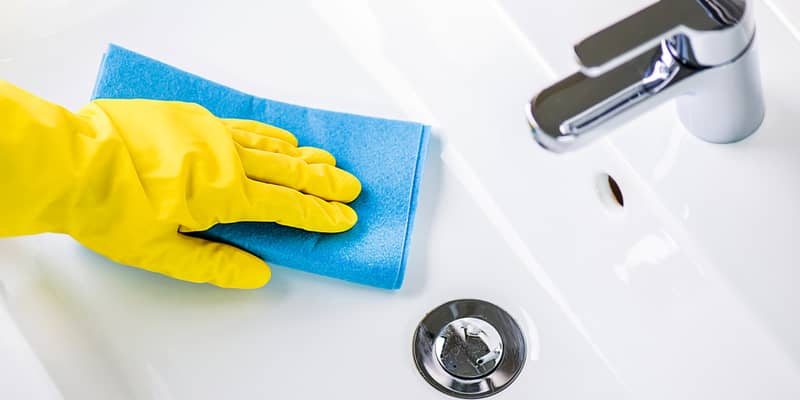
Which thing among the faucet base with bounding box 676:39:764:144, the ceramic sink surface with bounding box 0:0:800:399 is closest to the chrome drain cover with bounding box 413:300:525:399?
the ceramic sink surface with bounding box 0:0:800:399

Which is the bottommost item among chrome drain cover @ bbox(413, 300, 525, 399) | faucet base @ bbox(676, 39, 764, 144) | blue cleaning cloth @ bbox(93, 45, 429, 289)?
chrome drain cover @ bbox(413, 300, 525, 399)

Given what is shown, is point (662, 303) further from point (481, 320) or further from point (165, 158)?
point (165, 158)

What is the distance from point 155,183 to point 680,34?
0.38m

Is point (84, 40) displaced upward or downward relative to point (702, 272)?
upward

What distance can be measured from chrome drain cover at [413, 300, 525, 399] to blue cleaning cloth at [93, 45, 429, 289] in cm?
5

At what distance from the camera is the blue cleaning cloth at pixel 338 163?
67 cm

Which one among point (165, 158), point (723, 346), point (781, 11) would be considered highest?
point (165, 158)

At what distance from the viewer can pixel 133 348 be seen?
2.17 ft

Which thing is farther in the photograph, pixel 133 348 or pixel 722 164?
pixel 133 348

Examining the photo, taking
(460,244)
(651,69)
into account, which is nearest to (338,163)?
(460,244)

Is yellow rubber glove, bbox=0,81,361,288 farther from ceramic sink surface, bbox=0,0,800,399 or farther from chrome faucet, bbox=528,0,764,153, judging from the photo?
chrome faucet, bbox=528,0,764,153

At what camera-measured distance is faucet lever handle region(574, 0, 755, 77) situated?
1.44ft

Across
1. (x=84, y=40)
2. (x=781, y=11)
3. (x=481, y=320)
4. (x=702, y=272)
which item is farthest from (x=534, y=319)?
(x=84, y=40)

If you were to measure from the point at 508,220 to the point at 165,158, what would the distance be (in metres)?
0.27
